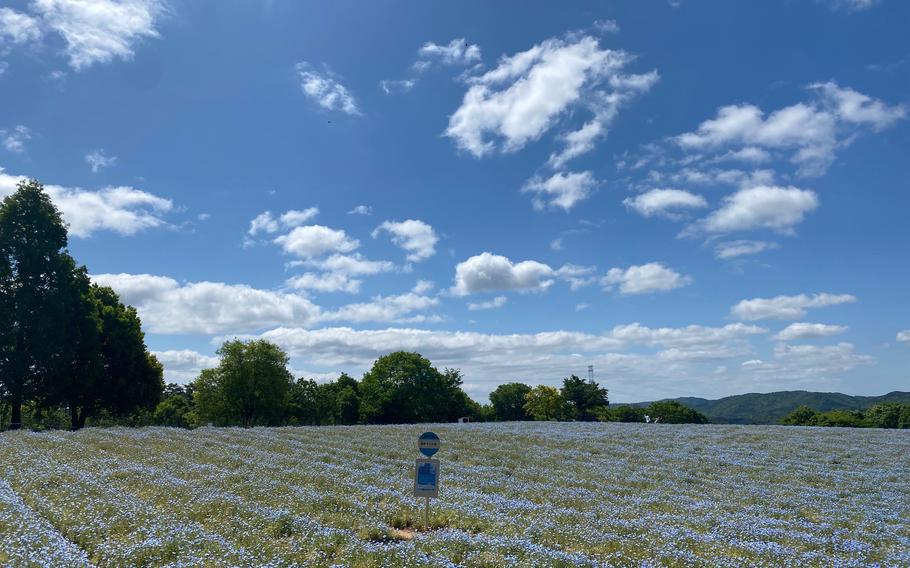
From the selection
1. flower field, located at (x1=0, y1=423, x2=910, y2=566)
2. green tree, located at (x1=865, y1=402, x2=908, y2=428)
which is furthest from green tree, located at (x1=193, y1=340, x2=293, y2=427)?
green tree, located at (x1=865, y1=402, x2=908, y2=428)

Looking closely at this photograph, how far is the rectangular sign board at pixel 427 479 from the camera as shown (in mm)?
12617

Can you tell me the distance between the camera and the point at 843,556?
10.5 meters

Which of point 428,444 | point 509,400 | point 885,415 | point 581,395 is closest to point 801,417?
point 885,415

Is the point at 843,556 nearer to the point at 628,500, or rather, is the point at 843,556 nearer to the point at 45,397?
the point at 628,500

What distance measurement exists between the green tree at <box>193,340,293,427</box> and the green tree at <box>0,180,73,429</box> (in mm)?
23062

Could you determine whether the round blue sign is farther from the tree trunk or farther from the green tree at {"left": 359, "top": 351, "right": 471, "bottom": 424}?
the green tree at {"left": 359, "top": 351, "right": 471, "bottom": 424}

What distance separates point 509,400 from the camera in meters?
107

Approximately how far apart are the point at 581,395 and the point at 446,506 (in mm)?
71563

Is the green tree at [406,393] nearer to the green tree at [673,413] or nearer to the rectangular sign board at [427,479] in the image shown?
the green tree at [673,413]

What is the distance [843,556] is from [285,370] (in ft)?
194

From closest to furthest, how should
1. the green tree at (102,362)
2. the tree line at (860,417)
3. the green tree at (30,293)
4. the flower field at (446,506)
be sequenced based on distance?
the flower field at (446,506) → the green tree at (30,293) → the green tree at (102,362) → the tree line at (860,417)

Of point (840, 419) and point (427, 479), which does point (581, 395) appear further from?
point (427, 479)

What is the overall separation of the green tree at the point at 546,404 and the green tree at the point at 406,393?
1366 cm

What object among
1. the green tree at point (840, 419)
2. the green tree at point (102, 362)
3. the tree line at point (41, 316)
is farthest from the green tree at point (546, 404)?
the tree line at point (41, 316)
